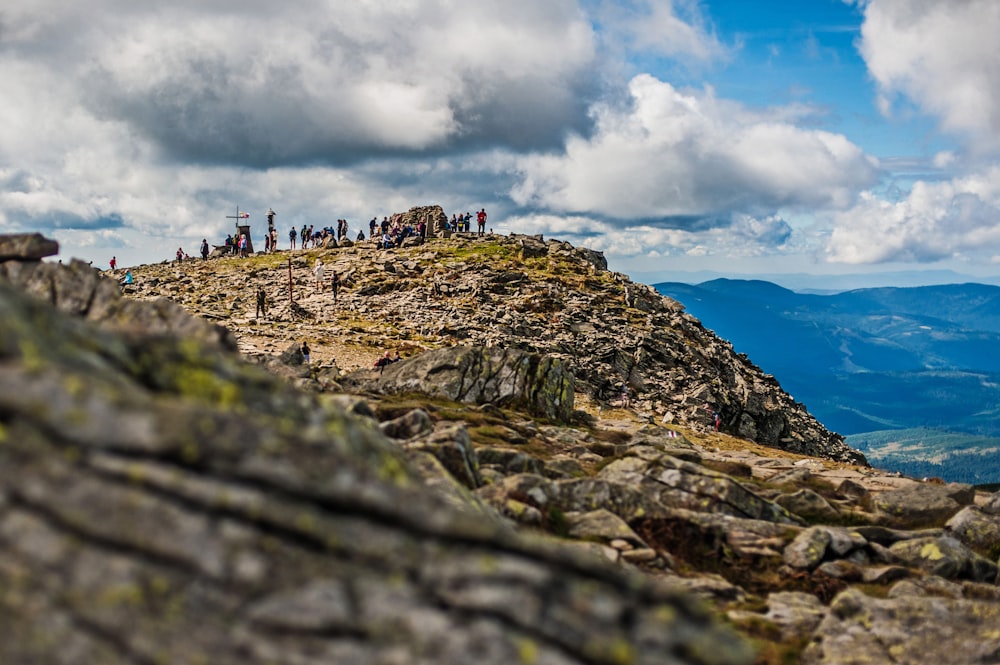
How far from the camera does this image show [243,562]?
782cm

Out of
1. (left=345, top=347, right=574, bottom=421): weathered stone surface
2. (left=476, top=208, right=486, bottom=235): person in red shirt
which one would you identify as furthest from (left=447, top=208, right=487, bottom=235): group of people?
(left=345, top=347, right=574, bottom=421): weathered stone surface

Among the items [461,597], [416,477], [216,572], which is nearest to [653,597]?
[461,597]

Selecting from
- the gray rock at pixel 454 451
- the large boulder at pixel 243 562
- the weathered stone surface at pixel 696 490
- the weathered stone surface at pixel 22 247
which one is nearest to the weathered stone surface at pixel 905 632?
the weathered stone surface at pixel 696 490

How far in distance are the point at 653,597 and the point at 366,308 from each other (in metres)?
76.6

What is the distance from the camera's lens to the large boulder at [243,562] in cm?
762

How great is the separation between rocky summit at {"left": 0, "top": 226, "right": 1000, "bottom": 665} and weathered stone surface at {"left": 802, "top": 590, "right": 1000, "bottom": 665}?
0.21 feet

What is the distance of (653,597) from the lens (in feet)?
26.2

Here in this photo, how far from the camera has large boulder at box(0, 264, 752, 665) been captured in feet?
25.0

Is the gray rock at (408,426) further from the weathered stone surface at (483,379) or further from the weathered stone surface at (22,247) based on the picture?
the weathered stone surface at (483,379)

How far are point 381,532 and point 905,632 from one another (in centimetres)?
1344

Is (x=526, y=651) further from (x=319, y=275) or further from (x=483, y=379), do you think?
(x=319, y=275)

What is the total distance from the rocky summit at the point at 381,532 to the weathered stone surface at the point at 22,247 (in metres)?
0.07

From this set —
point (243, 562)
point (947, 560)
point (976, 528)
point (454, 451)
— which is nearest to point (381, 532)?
point (243, 562)

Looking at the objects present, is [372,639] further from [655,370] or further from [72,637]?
[655,370]
